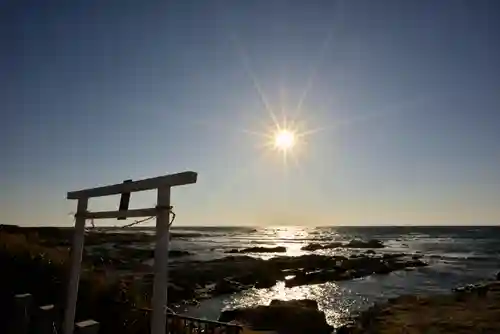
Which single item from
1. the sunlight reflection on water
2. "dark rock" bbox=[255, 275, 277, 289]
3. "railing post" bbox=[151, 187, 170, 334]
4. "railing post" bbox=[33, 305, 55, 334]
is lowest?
the sunlight reflection on water

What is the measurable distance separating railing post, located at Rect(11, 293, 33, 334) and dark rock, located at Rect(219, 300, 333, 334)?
9500mm

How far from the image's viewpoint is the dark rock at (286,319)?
14.9 m

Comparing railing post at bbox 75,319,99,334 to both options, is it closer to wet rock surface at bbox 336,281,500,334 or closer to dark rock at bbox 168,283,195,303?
wet rock surface at bbox 336,281,500,334

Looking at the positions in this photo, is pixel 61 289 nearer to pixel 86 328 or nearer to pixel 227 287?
pixel 86 328

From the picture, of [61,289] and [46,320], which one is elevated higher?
[61,289]

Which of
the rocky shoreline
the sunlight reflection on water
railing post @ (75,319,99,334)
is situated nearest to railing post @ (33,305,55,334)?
railing post @ (75,319,99,334)

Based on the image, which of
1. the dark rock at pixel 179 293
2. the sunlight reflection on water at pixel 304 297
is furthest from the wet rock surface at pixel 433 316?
the dark rock at pixel 179 293

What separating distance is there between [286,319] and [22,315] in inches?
416

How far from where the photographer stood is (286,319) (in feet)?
50.1

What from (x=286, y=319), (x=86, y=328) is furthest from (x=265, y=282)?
(x=86, y=328)

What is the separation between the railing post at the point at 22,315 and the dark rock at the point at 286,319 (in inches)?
374

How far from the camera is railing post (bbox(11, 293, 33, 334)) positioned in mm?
6883

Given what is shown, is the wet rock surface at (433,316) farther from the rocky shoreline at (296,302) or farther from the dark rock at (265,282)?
the dark rock at (265,282)

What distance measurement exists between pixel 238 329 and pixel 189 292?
19.6 m
